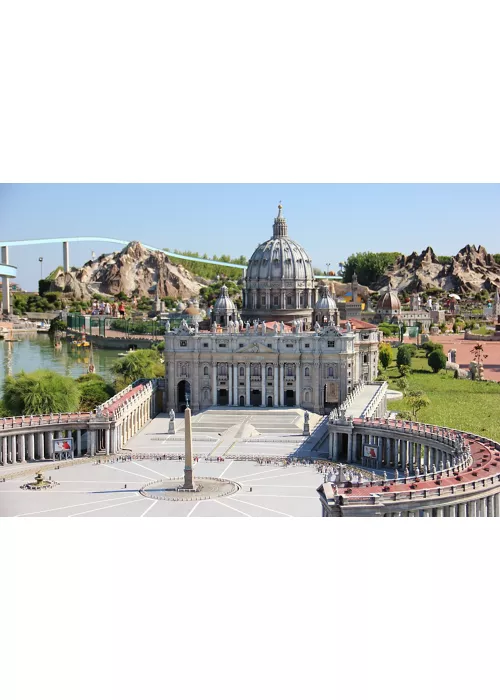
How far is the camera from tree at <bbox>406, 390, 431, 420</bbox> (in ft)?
180

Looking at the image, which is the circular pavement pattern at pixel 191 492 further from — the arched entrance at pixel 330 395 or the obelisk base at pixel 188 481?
the arched entrance at pixel 330 395

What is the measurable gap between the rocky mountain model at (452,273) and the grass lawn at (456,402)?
59.9 m

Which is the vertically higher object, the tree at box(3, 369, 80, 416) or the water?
the water

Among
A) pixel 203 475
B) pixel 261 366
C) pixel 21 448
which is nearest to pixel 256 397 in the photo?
pixel 261 366

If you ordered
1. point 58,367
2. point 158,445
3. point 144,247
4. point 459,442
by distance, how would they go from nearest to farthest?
point 459,442, point 158,445, point 58,367, point 144,247

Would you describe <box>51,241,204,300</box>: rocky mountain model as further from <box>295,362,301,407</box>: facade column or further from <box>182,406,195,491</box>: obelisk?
<box>182,406,195,491</box>: obelisk

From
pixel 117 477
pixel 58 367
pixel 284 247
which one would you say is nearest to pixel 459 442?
pixel 117 477

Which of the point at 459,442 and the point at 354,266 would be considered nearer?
the point at 459,442

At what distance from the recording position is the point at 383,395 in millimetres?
56281

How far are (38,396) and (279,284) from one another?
26274 mm

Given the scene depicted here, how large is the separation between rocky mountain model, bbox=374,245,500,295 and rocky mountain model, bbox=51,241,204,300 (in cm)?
3661

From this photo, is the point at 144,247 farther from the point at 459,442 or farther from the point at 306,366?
the point at 459,442

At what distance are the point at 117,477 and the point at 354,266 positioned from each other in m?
113

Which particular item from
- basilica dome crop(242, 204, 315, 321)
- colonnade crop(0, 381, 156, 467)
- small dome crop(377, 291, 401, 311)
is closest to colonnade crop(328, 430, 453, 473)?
colonnade crop(0, 381, 156, 467)
